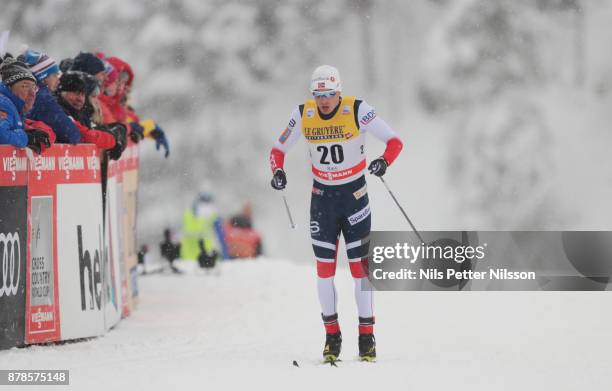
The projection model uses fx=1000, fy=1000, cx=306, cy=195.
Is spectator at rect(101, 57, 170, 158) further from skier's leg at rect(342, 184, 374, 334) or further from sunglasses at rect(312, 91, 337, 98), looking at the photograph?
skier's leg at rect(342, 184, 374, 334)

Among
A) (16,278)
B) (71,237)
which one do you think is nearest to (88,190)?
(71,237)

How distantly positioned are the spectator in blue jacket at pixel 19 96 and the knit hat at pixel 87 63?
6.45 feet

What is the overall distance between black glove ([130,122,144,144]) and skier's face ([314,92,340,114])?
389cm

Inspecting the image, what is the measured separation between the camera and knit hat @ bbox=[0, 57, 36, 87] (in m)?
8.05

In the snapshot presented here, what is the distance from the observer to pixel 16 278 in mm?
7945

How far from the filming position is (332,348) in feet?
24.7

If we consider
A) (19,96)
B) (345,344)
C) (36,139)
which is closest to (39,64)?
(19,96)

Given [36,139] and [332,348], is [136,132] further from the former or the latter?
[332,348]

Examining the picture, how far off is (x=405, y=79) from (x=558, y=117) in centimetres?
951

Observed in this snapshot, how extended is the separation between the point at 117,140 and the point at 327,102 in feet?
8.60

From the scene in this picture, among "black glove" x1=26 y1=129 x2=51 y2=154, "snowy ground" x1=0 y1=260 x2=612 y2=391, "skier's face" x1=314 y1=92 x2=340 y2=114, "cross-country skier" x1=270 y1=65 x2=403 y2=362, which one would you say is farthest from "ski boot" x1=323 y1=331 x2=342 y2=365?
"black glove" x1=26 y1=129 x2=51 y2=154

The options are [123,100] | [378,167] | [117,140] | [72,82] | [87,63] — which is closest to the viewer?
[378,167]

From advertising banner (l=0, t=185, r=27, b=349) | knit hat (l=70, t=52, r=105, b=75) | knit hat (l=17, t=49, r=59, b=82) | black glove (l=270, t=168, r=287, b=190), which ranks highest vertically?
knit hat (l=70, t=52, r=105, b=75)

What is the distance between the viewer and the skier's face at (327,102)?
7.54 meters
